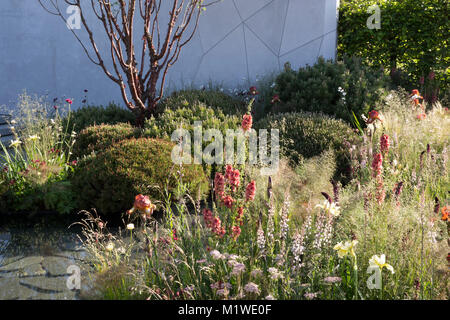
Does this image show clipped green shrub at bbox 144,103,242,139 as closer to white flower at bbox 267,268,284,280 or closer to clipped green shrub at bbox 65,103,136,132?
clipped green shrub at bbox 65,103,136,132

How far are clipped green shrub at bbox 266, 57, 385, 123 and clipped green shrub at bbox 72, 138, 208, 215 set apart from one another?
277 cm

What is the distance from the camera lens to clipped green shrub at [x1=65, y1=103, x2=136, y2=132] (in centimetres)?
777

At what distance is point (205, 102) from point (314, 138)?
238 cm

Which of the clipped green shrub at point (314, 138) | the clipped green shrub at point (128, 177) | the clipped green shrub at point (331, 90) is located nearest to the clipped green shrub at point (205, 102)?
the clipped green shrub at point (331, 90)

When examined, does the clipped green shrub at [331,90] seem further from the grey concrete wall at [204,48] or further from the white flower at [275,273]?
the white flower at [275,273]

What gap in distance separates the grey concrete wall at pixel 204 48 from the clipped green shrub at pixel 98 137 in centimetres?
292

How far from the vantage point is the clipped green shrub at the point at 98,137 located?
19.6 feet

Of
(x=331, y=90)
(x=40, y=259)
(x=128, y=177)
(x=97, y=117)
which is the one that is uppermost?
(x=331, y=90)

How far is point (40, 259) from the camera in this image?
3.67 m

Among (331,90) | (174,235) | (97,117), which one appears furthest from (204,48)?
(174,235)

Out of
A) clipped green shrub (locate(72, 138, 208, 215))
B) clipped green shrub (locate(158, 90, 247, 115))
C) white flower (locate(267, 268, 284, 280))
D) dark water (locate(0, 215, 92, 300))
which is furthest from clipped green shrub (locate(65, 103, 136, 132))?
white flower (locate(267, 268, 284, 280))

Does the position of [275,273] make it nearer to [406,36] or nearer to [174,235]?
[174,235]
